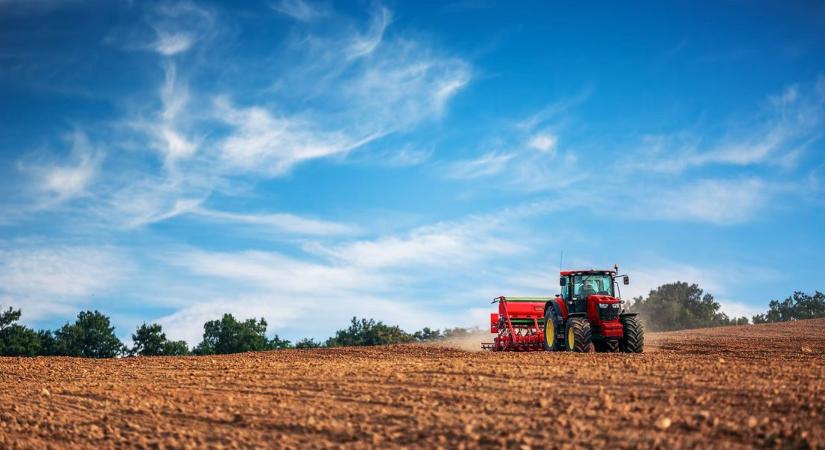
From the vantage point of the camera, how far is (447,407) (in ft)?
36.0

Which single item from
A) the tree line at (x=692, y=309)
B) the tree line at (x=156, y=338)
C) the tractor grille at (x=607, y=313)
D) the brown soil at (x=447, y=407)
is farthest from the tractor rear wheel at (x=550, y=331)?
the tree line at (x=692, y=309)

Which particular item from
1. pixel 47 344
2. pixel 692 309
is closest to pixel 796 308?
pixel 692 309

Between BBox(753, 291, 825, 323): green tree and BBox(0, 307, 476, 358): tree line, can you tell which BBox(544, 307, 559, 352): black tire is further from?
BBox(753, 291, 825, 323): green tree

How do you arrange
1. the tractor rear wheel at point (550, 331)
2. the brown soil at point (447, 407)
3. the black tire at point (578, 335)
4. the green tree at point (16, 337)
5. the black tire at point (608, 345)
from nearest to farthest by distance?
the brown soil at point (447, 407)
the black tire at point (578, 335)
the black tire at point (608, 345)
the tractor rear wheel at point (550, 331)
the green tree at point (16, 337)

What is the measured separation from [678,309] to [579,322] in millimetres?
56000

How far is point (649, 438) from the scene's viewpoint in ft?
28.9

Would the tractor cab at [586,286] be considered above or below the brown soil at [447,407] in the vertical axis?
above

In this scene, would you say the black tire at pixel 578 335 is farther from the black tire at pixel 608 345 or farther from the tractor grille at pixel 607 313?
the black tire at pixel 608 345

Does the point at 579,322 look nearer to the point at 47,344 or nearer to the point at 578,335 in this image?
the point at 578,335

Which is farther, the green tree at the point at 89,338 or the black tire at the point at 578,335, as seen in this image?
the green tree at the point at 89,338

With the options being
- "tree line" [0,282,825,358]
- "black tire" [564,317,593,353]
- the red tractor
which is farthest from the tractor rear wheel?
"tree line" [0,282,825,358]

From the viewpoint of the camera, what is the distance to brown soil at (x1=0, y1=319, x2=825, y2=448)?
9234 millimetres

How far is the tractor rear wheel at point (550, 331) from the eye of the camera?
22.9m

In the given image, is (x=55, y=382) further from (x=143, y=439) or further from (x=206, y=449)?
(x=206, y=449)
